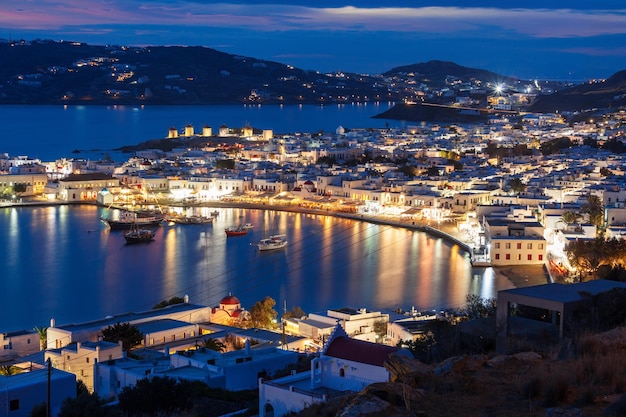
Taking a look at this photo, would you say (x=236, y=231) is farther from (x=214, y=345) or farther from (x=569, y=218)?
(x=214, y=345)

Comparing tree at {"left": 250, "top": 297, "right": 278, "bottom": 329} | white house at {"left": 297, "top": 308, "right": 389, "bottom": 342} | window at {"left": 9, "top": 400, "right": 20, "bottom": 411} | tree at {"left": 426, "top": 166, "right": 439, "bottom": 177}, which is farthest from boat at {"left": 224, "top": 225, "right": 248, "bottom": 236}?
window at {"left": 9, "top": 400, "right": 20, "bottom": 411}

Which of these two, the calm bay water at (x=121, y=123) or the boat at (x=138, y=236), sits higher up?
the calm bay water at (x=121, y=123)

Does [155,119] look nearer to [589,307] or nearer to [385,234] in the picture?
[385,234]

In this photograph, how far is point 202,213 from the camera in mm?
13039

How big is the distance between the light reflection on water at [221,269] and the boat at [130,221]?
0.14 m

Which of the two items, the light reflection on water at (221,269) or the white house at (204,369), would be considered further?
the light reflection on water at (221,269)

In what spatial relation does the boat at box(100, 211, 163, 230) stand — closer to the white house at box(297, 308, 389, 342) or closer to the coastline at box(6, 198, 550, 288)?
the coastline at box(6, 198, 550, 288)

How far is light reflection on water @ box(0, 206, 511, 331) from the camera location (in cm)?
718

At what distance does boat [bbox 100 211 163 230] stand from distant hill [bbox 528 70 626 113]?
2256cm

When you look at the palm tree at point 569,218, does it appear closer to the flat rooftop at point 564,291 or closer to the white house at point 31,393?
the flat rooftop at point 564,291

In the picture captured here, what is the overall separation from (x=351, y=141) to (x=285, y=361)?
17356mm

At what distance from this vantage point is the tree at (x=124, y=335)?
4.88m

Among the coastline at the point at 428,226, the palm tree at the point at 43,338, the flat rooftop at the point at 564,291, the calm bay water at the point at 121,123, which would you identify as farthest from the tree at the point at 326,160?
the flat rooftop at the point at 564,291

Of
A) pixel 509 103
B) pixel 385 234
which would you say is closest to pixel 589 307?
pixel 385 234
